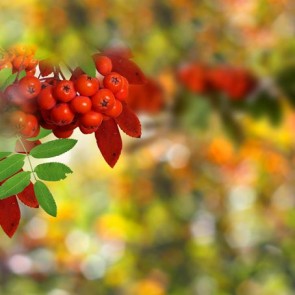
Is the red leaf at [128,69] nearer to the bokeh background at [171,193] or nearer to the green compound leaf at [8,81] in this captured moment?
the green compound leaf at [8,81]

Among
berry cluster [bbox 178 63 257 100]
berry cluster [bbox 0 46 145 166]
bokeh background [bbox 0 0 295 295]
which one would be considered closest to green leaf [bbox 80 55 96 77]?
berry cluster [bbox 0 46 145 166]

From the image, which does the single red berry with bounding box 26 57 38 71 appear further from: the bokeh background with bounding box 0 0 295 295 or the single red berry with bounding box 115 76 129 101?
the bokeh background with bounding box 0 0 295 295

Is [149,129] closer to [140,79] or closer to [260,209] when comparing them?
[260,209]

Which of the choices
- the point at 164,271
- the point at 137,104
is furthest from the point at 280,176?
the point at 137,104

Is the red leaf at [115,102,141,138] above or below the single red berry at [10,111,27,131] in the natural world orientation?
above

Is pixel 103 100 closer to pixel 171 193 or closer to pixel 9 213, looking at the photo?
pixel 9 213

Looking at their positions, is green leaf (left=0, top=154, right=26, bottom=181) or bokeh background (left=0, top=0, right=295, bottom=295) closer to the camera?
green leaf (left=0, top=154, right=26, bottom=181)

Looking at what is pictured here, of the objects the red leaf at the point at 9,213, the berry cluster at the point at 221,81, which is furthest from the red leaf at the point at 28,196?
the berry cluster at the point at 221,81
